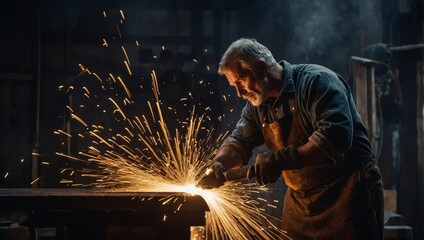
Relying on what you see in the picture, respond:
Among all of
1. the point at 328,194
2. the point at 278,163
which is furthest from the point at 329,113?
the point at 328,194

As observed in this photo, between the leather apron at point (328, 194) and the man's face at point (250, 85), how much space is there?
0.59ft

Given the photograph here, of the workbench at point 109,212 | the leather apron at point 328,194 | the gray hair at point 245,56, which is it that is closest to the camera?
the workbench at point 109,212

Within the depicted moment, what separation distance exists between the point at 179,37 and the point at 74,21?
1.67 m

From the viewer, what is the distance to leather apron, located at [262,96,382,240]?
3586mm

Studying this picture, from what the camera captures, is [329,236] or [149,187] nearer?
[329,236]

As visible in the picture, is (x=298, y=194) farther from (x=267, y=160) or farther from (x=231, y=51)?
(x=231, y=51)

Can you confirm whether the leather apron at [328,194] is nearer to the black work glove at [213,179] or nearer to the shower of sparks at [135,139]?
the black work glove at [213,179]

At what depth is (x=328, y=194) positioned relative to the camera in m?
3.67

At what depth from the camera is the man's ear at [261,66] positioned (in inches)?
147

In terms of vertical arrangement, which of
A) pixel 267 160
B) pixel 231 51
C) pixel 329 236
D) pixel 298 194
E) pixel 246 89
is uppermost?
pixel 231 51

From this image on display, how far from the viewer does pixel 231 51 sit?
12.4 feet

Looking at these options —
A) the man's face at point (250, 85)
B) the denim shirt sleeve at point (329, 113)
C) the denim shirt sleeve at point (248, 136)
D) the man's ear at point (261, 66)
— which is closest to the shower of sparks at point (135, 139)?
the denim shirt sleeve at point (248, 136)

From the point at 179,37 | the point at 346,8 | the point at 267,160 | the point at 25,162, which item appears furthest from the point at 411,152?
the point at 25,162

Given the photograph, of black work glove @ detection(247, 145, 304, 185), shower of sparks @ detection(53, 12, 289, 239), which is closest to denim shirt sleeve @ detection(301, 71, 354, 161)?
black work glove @ detection(247, 145, 304, 185)
